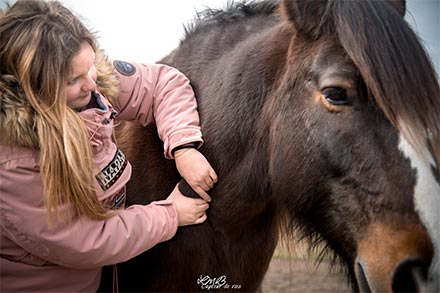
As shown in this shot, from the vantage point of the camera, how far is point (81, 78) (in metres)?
1.91

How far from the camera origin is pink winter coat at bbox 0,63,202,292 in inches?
70.1

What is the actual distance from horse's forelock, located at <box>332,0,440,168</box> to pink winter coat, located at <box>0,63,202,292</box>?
0.71 meters

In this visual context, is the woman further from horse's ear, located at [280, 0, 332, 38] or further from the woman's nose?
horse's ear, located at [280, 0, 332, 38]

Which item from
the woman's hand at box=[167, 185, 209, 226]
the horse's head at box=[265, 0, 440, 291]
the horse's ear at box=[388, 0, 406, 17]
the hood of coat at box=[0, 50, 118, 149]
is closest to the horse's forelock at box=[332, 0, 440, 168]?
the horse's head at box=[265, 0, 440, 291]

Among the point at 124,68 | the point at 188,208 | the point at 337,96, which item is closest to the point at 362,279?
the point at 337,96

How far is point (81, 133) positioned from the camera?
183 centimetres

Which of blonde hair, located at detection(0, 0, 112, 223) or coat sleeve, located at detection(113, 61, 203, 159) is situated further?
coat sleeve, located at detection(113, 61, 203, 159)

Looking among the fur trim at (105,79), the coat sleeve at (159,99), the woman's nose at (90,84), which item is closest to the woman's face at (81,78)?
the woman's nose at (90,84)

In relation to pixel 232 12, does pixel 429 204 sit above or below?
below

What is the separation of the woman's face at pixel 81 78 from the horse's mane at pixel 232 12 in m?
0.73

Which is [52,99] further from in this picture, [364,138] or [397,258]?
[397,258]

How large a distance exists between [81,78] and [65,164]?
34 cm

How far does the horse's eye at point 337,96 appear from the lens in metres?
1.71

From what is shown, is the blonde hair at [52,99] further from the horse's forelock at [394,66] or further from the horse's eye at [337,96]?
the horse's forelock at [394,66]
